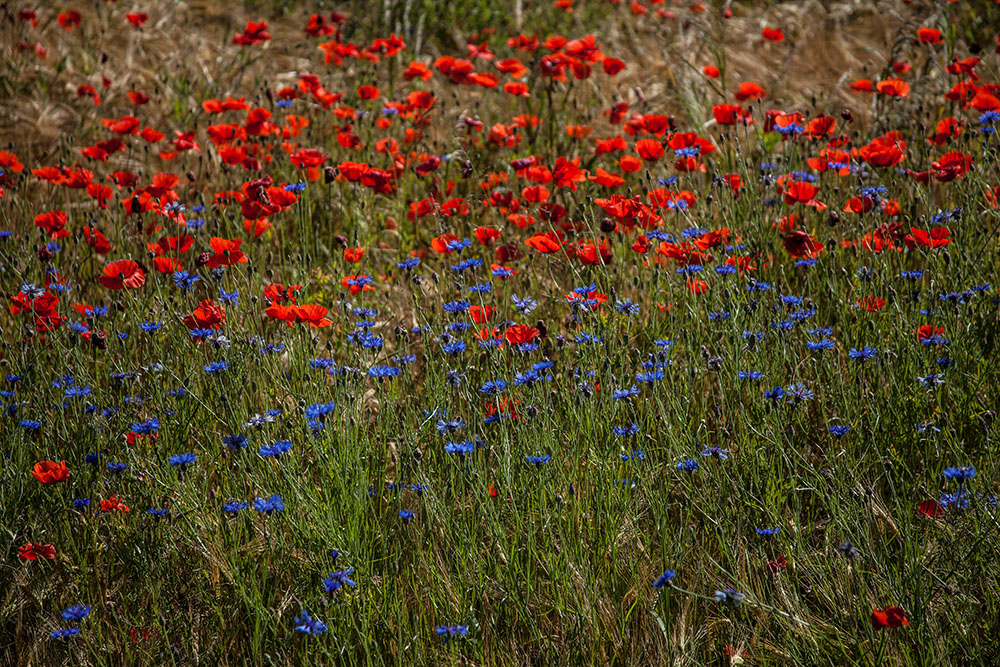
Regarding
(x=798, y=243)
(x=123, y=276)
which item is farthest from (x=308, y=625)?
(x=798, y=243)

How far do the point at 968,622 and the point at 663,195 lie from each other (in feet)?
5.12

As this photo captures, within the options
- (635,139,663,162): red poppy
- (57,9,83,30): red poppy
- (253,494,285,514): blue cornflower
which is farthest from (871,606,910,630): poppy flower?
(57,9,83,30): red poppy

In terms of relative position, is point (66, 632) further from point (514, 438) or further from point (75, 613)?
point (514, 438)

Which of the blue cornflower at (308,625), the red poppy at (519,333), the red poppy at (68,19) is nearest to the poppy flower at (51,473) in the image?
the blue cornflower at (308,625)

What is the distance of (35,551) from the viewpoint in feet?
6.49

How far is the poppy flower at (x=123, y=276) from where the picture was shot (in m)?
2.41

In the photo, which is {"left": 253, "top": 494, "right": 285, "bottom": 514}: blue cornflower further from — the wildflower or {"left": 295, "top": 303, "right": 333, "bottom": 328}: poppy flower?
the wildflower

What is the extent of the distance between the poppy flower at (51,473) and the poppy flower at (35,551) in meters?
0.15

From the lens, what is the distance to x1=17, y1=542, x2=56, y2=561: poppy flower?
194cm

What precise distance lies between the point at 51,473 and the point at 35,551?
18cm

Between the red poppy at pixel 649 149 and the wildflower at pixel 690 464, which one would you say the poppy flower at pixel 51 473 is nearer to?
the wildflower at pixel 690 464

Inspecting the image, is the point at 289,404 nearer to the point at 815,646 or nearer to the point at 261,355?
the point at 261,355

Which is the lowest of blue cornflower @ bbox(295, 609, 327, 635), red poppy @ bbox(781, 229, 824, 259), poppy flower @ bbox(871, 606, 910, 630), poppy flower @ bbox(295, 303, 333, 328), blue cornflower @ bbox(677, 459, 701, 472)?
blue cornflower @ bbox(295, 609, 327, 635)

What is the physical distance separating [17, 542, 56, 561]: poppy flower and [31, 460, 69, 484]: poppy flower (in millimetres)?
146
